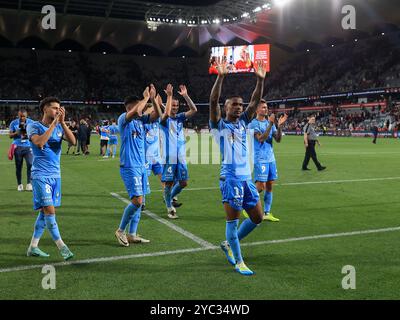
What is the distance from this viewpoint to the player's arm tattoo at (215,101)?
485 centimetres

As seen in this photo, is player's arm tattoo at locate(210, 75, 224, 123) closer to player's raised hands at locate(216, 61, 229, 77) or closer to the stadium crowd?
player's raised hands at locate(216, 61, 229, 77)

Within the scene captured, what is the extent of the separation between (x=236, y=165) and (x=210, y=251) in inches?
61.6

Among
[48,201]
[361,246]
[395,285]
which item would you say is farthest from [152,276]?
[361,246]

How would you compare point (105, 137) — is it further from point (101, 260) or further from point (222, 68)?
point (222, 68)

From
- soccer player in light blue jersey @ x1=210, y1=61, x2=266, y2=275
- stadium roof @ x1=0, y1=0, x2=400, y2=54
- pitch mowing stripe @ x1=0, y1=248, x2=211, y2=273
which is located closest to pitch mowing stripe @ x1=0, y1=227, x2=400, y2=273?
pitch mowing stripe @ x1=0, y1=248, x2=211, y2=273

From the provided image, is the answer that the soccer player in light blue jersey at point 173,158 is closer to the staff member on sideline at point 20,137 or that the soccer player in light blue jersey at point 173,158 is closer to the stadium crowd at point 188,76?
the staff member on sideline at point 20,137

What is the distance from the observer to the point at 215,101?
4.89 meters

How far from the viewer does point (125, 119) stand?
6.11 m

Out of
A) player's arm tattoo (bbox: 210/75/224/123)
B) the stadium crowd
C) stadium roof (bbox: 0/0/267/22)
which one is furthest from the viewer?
the stadium crowd

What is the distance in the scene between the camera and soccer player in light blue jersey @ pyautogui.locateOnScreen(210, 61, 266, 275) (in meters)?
5.11

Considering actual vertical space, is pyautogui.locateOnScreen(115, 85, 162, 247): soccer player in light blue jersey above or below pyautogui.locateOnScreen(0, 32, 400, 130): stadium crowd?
below

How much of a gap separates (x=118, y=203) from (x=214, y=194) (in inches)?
99.6
